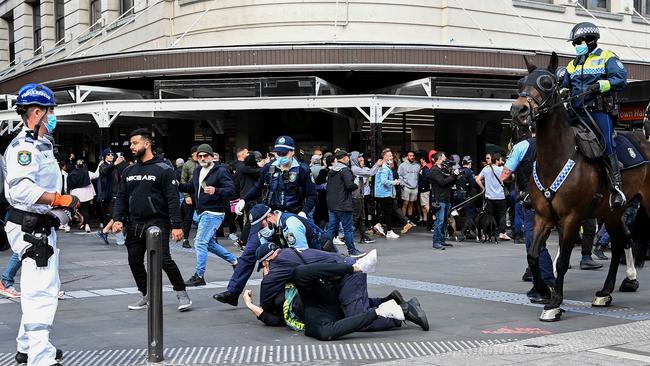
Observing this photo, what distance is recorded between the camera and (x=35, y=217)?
19.6 ft

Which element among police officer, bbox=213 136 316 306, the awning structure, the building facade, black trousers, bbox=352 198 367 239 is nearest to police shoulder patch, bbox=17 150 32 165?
police officer, bbox=213 136 316 306

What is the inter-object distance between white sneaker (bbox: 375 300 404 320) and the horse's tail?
4.40m

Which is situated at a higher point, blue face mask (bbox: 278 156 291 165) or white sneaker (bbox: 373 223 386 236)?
blue face mask (bbox: 278 156 291 165)

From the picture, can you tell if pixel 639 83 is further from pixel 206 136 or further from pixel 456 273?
pixel 206 136

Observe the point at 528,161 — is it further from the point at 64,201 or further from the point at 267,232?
the point at 64,201

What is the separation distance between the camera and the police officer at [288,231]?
7.69m

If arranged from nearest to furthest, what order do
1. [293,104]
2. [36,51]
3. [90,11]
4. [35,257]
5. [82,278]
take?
1. [35,257]
2. [82,278]
3. [293,104]
4. [90,11]
5. [36,51]

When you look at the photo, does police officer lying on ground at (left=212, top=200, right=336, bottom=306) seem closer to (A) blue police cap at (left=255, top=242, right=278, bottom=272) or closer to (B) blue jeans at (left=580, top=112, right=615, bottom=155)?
(A) blue police cap at (left=255, top=242, right=278, bottom=272)

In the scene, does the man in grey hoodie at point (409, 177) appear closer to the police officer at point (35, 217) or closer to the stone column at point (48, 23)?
the police officer at point (35, 217)

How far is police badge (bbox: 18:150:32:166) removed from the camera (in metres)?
5.90

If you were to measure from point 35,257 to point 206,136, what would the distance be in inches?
785

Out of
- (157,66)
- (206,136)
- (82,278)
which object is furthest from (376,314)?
(206,136)

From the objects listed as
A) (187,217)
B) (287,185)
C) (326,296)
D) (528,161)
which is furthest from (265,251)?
(187,217)

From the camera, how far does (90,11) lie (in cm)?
2869
